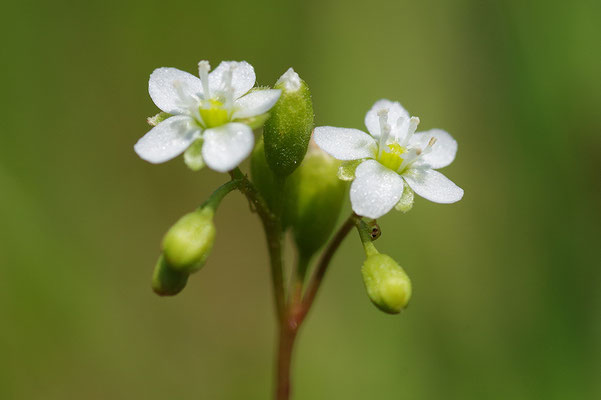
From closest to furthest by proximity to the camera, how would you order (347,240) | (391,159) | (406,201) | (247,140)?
(247,140)
(406,201)
(391,159)
(347,240)

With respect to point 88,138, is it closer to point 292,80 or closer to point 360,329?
point 360,329

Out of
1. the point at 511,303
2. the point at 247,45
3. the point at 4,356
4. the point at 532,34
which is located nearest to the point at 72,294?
the point at 4,356

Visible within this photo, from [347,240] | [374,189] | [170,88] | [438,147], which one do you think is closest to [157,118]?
[170,88]

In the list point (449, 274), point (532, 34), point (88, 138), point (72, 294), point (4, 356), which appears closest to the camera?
point (4, 356)

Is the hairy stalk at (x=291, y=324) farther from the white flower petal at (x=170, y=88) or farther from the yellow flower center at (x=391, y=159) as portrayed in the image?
the white flower petal at (x=170, y=88)

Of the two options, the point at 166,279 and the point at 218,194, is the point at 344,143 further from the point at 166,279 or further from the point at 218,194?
the point at 166,279

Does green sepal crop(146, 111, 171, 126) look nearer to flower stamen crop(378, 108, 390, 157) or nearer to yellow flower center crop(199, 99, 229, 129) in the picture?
yellow flower center crop(199, 99, 229, 129)
